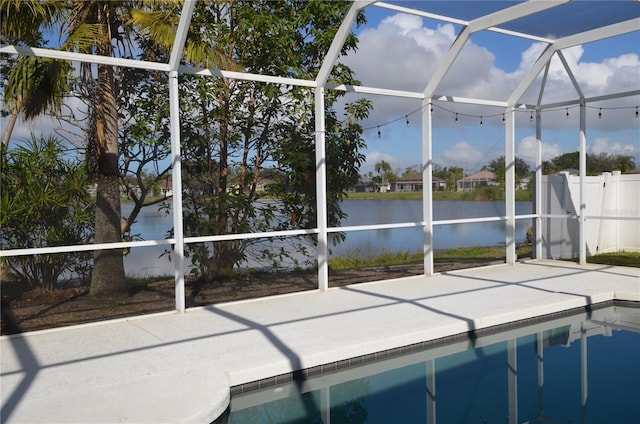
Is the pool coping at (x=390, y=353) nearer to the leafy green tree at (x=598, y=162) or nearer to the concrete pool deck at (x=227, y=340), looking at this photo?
the concrete pool deck at (x=227, y=340)

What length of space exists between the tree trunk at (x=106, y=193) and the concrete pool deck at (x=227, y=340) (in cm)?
153

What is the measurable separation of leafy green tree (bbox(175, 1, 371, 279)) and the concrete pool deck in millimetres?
1845

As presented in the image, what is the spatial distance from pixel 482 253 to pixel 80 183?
7825mm

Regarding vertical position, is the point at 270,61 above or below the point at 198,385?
above

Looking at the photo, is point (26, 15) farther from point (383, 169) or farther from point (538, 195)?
point (538, 195)

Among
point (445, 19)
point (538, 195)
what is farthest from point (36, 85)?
point (538, 195)

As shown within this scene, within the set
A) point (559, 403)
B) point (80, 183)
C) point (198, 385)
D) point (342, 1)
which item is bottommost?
point (559, 403)

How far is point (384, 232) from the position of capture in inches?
390

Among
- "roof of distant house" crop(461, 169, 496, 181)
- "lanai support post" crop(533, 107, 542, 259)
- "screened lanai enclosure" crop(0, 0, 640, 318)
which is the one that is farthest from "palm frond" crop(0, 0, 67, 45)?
"lanai support post" crop(533, 107, 542, 259)

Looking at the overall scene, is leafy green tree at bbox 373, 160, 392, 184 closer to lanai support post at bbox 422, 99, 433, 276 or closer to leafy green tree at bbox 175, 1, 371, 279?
leafy green tree at bbox 175, 1, 371, 279

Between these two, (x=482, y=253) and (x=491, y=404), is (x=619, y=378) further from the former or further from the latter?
(x=482, y=253)

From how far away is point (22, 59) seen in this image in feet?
20.6

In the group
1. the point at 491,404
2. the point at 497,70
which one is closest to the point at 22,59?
the point at 491,404

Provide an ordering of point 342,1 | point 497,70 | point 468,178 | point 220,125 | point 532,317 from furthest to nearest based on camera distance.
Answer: point 497,70
point 468,178
point 342,1
point 220,125
point 532,317
